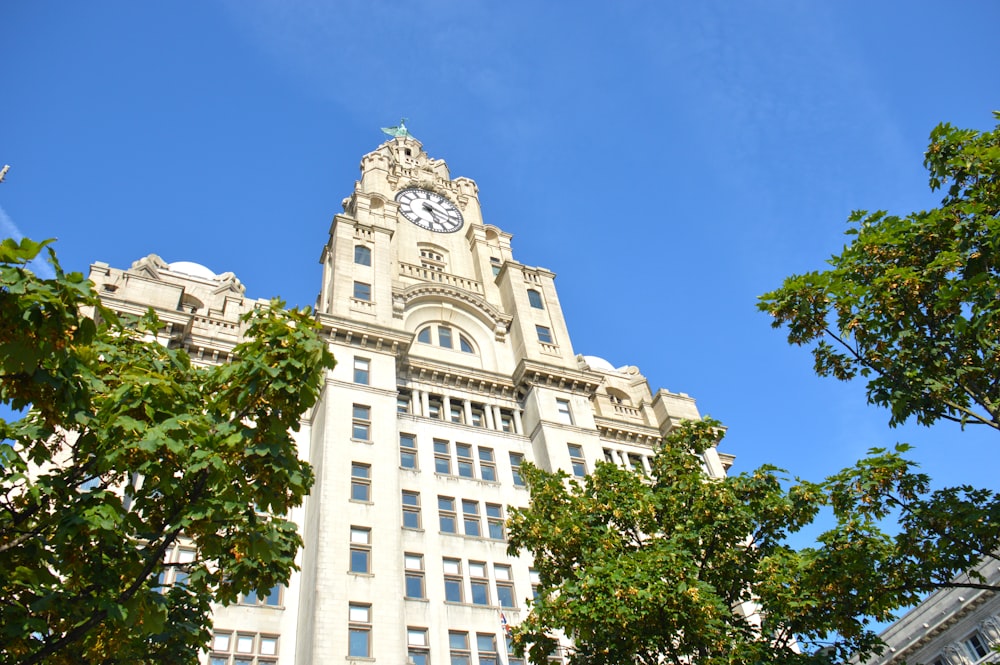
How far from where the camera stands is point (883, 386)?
17828 millimetres

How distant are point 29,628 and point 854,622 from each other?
16.4 m

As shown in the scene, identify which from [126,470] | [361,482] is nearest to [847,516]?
[126,470]

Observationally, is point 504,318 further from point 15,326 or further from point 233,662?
point 15,326

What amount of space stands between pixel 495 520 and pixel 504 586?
3570 millimetres

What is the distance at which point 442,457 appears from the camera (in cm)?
4034

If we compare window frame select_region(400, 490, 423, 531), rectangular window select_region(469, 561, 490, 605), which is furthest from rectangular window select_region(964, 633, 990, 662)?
window frame select_region(400, 490, 423, 531)

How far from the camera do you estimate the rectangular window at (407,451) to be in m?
39.1

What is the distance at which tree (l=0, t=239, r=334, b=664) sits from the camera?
37.6ft

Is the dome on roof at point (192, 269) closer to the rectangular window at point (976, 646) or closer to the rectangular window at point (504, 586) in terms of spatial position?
the rectangular window at point (504, 586)

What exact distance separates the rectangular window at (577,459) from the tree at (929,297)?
23.7 meters

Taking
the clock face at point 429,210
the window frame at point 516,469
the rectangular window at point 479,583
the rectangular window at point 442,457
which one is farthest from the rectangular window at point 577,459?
the clock face at point 429,210

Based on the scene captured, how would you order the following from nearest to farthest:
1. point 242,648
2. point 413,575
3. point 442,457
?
point 242,648 → point 413,575 → point 442,457

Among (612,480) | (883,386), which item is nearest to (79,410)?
(612,480)

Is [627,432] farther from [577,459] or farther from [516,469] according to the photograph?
[516,469]
